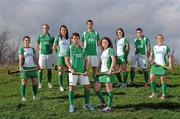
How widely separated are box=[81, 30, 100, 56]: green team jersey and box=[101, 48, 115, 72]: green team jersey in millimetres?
2502

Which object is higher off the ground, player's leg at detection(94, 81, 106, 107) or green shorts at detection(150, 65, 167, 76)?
green shorts at detection(150, 65, 167, 76)

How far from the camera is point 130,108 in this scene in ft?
46.1

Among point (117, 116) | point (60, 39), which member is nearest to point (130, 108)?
point (117, 116)

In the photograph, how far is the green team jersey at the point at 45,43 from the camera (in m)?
17.5

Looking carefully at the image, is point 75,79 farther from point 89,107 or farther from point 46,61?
point 46,61

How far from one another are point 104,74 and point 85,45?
296cm

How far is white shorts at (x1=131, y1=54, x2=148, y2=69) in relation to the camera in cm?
1812

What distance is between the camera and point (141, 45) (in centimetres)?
1806

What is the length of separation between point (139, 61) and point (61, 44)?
3509 millimetres

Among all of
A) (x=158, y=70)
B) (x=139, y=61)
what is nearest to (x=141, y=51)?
(x=139, y=61)

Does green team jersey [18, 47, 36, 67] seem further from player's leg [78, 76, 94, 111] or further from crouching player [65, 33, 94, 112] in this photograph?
player's leg [78, 76, 94, 111]

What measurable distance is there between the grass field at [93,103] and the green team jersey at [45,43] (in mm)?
1594

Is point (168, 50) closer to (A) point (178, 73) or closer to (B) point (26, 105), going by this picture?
(B) point (26, 105)

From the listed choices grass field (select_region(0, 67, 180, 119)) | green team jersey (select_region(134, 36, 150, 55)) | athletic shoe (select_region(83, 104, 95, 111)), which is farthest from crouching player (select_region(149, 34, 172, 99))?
athletic shoe (select_region(83, 104, 95, 111))
